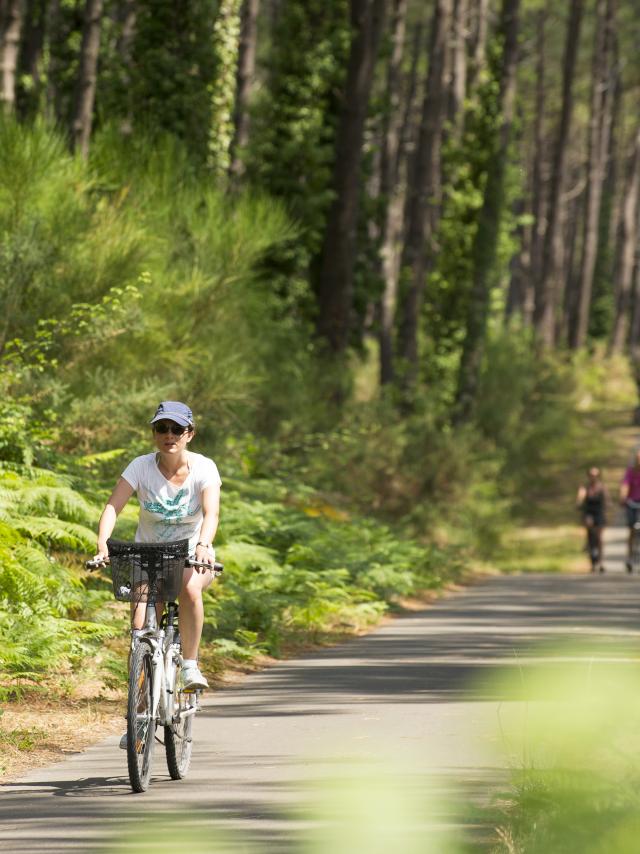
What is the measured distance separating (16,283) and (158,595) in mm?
8107

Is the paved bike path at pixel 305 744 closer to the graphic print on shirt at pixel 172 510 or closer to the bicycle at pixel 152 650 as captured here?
the bicycle at pixel 152 650

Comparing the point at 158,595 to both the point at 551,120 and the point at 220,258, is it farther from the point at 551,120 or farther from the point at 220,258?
the point at 551,120

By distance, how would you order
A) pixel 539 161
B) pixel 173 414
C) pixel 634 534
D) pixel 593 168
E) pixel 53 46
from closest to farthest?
pixel 173 414, pixel 634 534, pixel 53 46, pixel 593 168, pixel 539 161

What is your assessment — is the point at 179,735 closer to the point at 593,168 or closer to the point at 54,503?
the point at 54,503

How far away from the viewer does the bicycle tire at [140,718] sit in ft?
25.4

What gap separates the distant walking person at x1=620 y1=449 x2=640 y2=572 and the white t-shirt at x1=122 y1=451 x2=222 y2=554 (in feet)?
68.7

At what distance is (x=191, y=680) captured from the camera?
845cm

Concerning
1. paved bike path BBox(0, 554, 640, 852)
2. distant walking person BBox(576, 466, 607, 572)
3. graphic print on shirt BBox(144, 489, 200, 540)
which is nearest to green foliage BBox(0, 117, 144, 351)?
paved bike path BBox(0, 554, 640, 852)

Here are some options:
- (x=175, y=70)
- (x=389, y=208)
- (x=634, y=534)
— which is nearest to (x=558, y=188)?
(x=389, y=208)

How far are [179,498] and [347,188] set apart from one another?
22.3 m

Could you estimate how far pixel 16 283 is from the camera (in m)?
15.8

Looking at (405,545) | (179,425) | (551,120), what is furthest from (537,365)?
(551,120)

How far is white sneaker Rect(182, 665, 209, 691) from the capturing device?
8430 mm

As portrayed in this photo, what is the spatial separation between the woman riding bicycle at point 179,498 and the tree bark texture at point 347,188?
67.4 feet
